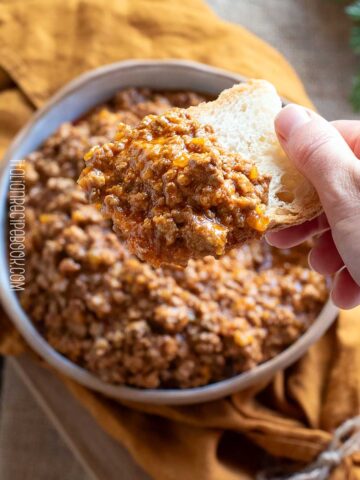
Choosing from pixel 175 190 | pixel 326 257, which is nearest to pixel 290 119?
pixel 175 190

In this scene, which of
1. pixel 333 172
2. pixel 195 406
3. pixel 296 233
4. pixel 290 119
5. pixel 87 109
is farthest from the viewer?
pixel 87 109

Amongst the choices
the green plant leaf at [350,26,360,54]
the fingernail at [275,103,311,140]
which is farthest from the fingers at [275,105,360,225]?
the green plant leaf at [350,26,360,54]

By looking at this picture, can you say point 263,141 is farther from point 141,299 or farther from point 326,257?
point 141,299

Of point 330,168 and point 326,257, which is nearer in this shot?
point 330,168

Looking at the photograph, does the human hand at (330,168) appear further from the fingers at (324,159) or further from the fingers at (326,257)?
the fingers at (326,257)

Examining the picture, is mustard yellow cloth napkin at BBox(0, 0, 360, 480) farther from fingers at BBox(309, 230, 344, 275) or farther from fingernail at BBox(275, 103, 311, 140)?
fingernail at BBox(275, 103, 311, 140)

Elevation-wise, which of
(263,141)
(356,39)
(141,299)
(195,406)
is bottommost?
(195,406)

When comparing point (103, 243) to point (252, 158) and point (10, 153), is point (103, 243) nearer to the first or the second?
point (10, 153)
